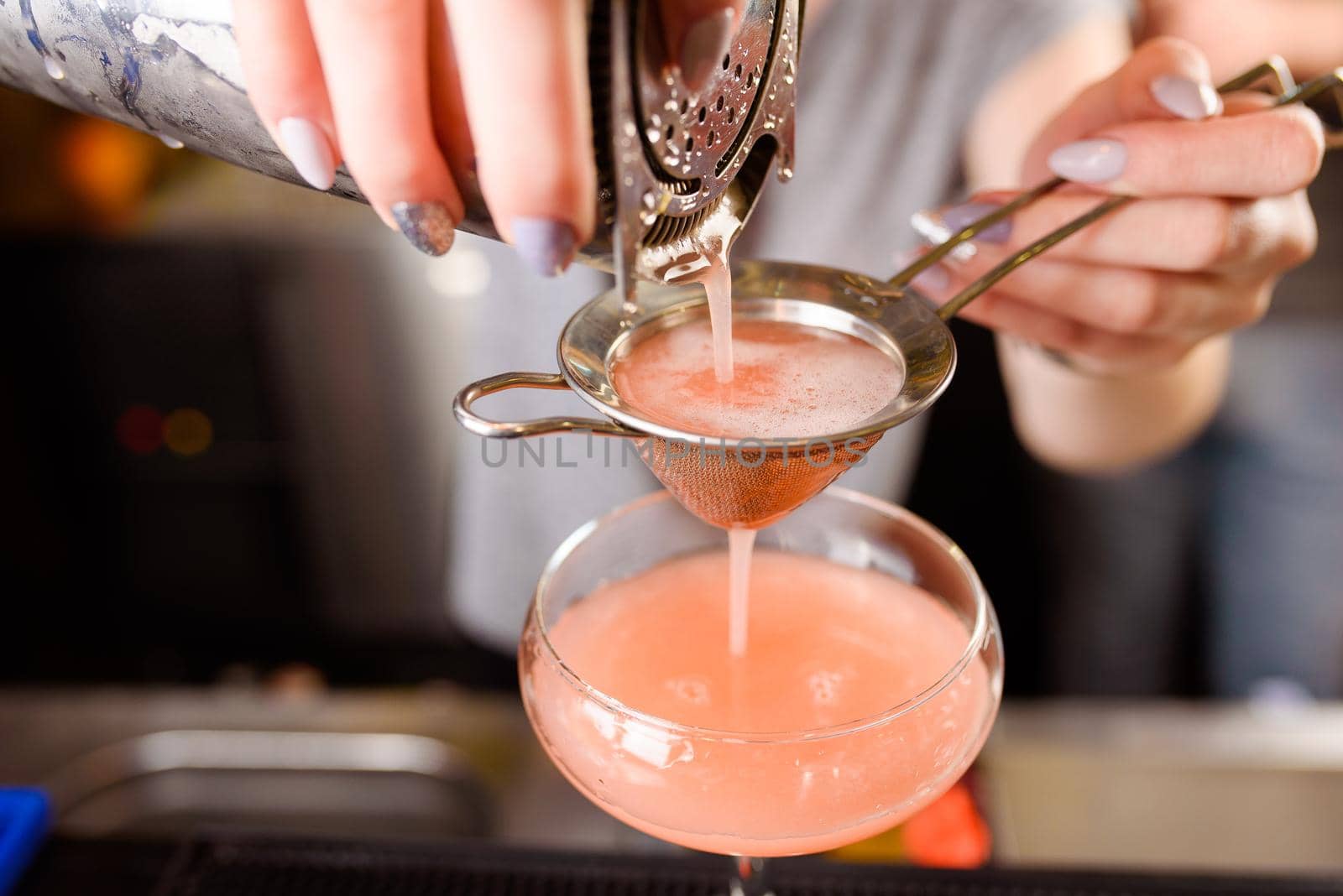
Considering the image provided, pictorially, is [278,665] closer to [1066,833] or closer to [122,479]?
[122,479]

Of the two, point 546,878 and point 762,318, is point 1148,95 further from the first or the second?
point 546,878

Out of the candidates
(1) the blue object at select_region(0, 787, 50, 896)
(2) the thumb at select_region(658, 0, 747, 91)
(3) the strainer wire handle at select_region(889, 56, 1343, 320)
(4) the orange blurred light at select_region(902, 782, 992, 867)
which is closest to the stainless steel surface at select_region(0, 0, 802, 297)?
(2) the thumb at select_region(658, 0, 747, 91)

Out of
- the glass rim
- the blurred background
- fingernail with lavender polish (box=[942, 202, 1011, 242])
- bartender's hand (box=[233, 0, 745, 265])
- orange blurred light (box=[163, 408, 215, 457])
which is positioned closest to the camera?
bartender's hand (box=[233, 0, 745, 265])

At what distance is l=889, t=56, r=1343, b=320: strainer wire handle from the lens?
0.89 metres

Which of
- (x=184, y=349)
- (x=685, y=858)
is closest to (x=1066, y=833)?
(x=685, y=858)

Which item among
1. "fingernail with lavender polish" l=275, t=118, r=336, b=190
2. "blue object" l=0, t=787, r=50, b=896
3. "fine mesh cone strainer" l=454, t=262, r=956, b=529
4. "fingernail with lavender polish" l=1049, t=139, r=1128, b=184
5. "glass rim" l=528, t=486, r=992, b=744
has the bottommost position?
"blue object" l=0, t=787, r=50, b=896

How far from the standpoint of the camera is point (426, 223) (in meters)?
0.63

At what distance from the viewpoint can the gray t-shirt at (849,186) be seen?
1.60m

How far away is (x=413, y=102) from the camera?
0.58 meters

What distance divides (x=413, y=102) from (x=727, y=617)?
1.87 ft

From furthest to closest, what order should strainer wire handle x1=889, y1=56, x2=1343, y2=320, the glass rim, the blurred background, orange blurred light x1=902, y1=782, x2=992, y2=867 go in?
the blurred background → orange blurred light x1=902, y1=782, x2=992, y2=867 → strainer wire handle x1=889, y1=56, x2=1343, y2=320 → the glass rim

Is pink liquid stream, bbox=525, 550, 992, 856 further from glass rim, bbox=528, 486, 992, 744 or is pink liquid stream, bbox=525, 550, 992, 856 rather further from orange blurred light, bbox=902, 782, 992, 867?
orange blurred light, bbox=902, 782, 992, 867

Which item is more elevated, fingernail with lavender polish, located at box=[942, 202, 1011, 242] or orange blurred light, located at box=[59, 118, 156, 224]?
fingernail with lavender polish, located at box=[942, 202, 1011, 242]

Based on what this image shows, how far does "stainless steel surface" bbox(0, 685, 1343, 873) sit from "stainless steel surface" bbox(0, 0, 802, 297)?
1.06 meters
